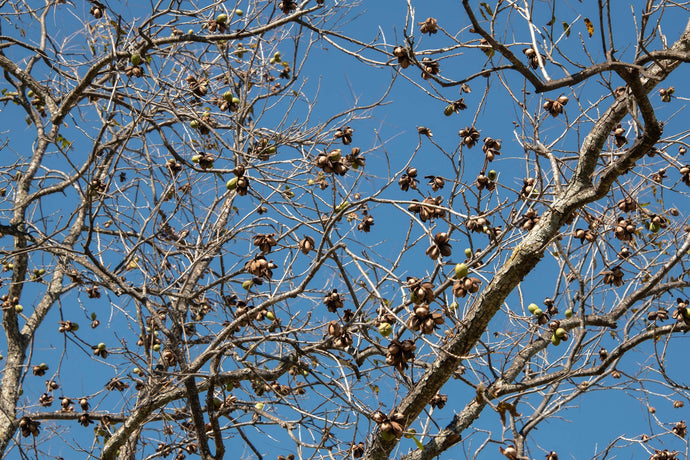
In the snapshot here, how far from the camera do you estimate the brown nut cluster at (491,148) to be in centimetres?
367

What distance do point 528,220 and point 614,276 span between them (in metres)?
0.97

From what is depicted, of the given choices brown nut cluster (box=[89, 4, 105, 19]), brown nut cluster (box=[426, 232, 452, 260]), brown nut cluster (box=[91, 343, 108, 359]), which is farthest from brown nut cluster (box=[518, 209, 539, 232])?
brown nut cluster (box=[89, 4, 105, 19])

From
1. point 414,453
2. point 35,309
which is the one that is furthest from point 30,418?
point 414,453

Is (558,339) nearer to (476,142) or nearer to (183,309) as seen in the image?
(476,142)

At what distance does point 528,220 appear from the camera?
3.95 m

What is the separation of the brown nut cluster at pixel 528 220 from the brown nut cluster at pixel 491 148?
0.50 meters

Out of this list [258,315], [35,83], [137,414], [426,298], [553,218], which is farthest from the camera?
[35,83]

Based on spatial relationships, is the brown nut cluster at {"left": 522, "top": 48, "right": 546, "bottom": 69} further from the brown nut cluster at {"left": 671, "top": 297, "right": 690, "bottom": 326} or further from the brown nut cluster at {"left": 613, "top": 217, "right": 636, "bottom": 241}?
the brown nut cluster at {"left": 671, "top": 297, "right": 690, "bottom": 326}

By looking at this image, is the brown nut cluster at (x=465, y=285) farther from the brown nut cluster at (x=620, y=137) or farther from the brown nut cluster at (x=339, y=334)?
the brown nut cluster at (x=620, y=137)

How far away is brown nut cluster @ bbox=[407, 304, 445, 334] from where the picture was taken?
252 centimetres

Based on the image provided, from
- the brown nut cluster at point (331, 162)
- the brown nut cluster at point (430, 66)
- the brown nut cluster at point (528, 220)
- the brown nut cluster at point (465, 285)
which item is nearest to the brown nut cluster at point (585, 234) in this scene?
the brown nut cluster at point (528, 220)

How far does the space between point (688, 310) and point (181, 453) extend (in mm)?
3869

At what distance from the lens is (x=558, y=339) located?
4309mm

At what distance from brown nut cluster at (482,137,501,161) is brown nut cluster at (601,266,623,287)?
1382 millimetres
